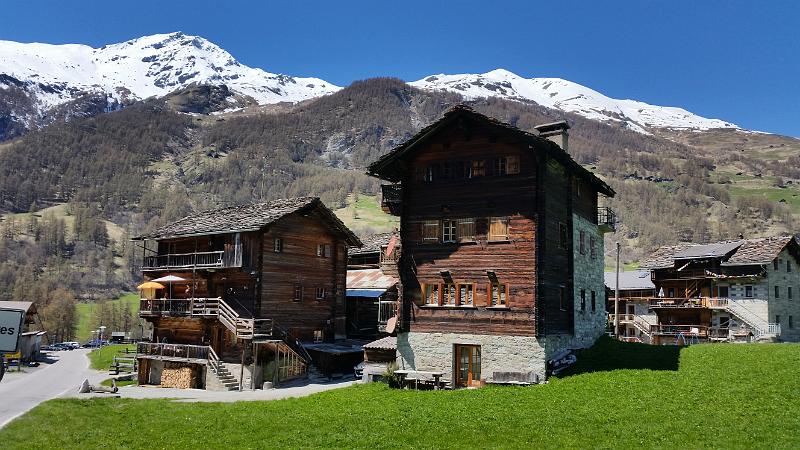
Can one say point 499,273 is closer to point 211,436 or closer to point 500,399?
point 500,399

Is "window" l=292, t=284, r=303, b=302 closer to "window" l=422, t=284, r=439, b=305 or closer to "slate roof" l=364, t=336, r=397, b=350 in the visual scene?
"slate roof" l=364, t=336, r=397, b=350

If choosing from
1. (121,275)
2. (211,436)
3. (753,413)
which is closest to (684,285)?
(753,413)

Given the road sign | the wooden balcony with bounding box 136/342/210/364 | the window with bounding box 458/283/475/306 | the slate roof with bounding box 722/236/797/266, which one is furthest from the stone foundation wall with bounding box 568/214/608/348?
the road sign

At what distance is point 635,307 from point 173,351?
52.1m

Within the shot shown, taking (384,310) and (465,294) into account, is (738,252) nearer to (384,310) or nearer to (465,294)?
(384,310)

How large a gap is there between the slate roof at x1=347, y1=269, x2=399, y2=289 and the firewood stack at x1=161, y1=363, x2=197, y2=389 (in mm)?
16932

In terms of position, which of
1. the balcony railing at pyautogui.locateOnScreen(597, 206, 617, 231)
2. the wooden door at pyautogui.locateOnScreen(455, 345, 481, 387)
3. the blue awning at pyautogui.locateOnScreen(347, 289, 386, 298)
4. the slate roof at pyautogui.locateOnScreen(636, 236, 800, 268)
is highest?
the balcony railing at pyautogui.locateOnScreen(597, 206, 617, 231)

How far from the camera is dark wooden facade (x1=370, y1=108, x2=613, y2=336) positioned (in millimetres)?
33750

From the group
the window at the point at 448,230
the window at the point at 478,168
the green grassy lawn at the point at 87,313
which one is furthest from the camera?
the green grassy lawn at the point at 87,313

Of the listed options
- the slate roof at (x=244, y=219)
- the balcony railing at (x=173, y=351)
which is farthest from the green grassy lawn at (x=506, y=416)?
the slate roof at (x=244, y=219)

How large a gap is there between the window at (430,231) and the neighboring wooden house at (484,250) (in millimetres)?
58

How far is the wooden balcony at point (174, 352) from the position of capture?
147 feet

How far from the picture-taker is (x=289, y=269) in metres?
47.8

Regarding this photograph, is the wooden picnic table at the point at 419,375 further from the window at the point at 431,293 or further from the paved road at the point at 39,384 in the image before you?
the paved road at the point at 39,384
